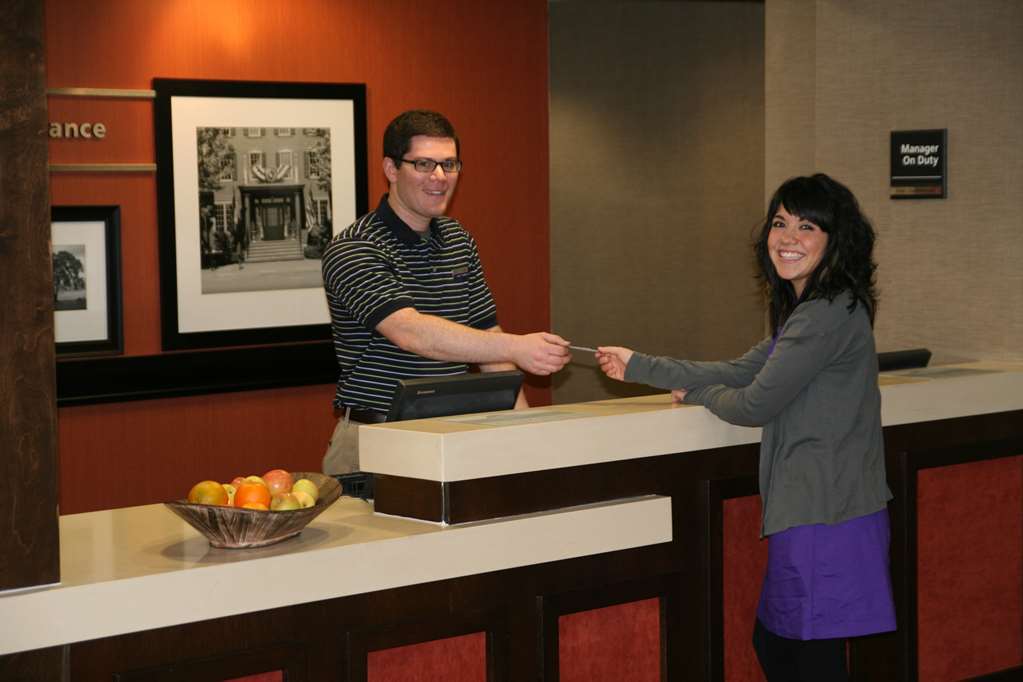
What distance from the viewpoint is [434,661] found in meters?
2.99

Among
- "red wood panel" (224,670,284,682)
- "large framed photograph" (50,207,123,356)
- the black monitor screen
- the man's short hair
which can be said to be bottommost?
"red wood panel" (224,670,284,682)

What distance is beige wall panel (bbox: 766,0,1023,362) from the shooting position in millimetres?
4492

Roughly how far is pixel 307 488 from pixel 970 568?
2.16 metres

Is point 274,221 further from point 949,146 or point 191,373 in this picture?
point 949,146

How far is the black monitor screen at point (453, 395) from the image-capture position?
3.24m

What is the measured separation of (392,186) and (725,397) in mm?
1159

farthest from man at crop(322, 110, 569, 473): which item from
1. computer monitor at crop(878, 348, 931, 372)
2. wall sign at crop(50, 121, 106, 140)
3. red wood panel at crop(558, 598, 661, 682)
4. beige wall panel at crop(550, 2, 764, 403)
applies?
beige wall panel at crop(550, 2, 764, 403)

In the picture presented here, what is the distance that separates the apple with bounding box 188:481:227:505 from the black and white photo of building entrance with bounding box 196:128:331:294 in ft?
7.55

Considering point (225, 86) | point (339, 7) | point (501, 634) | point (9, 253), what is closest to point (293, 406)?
point (225, 86)

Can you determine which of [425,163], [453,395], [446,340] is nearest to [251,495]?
[453,395]

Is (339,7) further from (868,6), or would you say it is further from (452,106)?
(868,6)

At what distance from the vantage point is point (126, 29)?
15.8ft

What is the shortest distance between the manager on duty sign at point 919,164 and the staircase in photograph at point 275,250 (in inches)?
86.5

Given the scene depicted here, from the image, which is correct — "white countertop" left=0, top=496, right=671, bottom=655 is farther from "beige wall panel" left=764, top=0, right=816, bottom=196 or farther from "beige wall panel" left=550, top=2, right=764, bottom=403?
"beige wall panel" left=550, top=2, right=764, bottom=403
